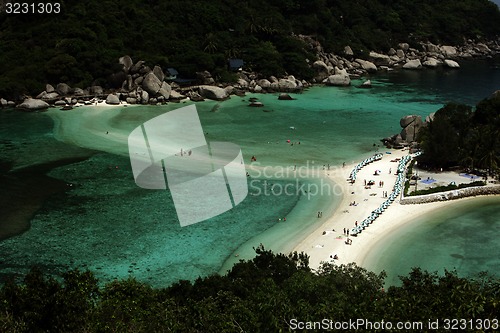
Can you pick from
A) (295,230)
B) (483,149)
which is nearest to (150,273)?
(295,230)

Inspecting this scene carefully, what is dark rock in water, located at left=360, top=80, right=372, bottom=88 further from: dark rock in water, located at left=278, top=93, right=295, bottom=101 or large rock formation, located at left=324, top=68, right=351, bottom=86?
dark rock in water, located at left=278, top=93, right=295, bottom=101

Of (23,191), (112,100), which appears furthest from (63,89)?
(23,191)

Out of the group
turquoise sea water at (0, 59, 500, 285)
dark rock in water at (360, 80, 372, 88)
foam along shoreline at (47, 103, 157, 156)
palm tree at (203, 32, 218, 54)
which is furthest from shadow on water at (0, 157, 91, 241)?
dark rock in water at (360, 80, 372, 88)

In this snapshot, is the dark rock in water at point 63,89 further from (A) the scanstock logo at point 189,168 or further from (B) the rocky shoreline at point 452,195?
(B) the rocky shoreline at point 452,195

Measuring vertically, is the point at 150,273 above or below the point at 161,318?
below

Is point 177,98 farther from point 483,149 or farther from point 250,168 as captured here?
point 483,149
